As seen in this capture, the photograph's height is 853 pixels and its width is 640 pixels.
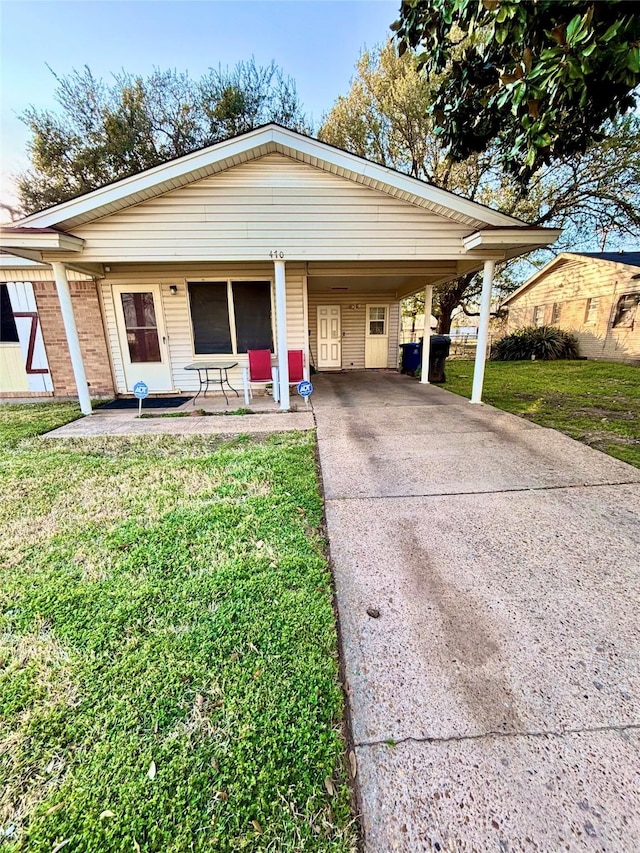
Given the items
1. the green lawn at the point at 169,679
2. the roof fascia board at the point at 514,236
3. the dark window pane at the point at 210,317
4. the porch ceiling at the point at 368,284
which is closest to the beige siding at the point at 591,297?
the porch ceiling at the point at 368,284

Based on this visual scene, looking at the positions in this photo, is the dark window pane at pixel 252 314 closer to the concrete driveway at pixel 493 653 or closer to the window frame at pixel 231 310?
the window frame at pixel 231 310

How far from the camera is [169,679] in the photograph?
5.32 feet

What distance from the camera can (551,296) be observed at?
57.4 ft

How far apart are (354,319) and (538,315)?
12058 mm

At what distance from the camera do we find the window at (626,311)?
45.5 feet

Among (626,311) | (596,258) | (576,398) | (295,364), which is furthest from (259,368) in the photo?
(596,258)

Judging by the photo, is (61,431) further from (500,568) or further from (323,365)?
(323,365)

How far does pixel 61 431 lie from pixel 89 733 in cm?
543

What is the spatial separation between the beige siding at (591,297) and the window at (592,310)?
0.09 meters

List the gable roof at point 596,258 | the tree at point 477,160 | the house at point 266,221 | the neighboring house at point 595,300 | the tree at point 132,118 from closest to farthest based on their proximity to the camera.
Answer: the house at point 266,221
the tree at point 132,118
the tree at point 477,160
the neighboring house at point 595,300
the gable roof at point 596,258

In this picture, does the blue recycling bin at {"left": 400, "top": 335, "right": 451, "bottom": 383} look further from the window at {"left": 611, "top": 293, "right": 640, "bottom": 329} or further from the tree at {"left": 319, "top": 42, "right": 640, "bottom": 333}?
the window at {"left": 611, "top": 293, "right": 640, "bottom": 329}

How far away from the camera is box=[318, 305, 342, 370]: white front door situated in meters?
11.8

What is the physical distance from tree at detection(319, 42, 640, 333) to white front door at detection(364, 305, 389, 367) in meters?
5.14

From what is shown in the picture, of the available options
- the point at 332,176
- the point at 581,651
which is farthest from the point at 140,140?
the point at 581,651
